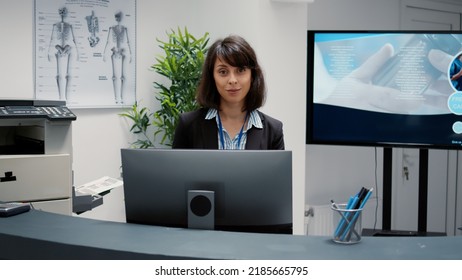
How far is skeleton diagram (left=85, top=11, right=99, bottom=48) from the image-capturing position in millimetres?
3436

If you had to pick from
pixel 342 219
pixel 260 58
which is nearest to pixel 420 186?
pixel 260 58

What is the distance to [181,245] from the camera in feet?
3.53

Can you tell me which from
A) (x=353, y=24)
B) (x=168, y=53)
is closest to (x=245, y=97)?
(x=168, y=53)

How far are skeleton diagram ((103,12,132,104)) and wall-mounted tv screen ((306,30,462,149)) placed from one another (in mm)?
1264

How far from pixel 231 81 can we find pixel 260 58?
1.47 metres

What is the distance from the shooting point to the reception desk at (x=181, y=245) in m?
1.02

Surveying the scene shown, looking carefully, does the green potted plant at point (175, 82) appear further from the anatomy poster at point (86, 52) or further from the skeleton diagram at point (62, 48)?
the skeleton diagram at point (62, 48)

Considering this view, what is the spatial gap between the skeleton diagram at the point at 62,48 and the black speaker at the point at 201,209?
90.8 inches

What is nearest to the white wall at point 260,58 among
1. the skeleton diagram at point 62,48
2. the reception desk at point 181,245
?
the skeleton diagram at point 62,48

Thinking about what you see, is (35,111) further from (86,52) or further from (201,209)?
(86,52)

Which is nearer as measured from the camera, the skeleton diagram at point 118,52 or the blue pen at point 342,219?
the blue pen at point 342,219

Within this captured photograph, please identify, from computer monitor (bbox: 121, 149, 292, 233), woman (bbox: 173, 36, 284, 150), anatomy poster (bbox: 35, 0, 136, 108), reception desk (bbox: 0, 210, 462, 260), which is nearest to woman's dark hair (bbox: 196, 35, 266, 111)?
woman (bbox: 173, 36, 284, 150)

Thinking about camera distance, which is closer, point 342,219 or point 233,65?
point 342,219
